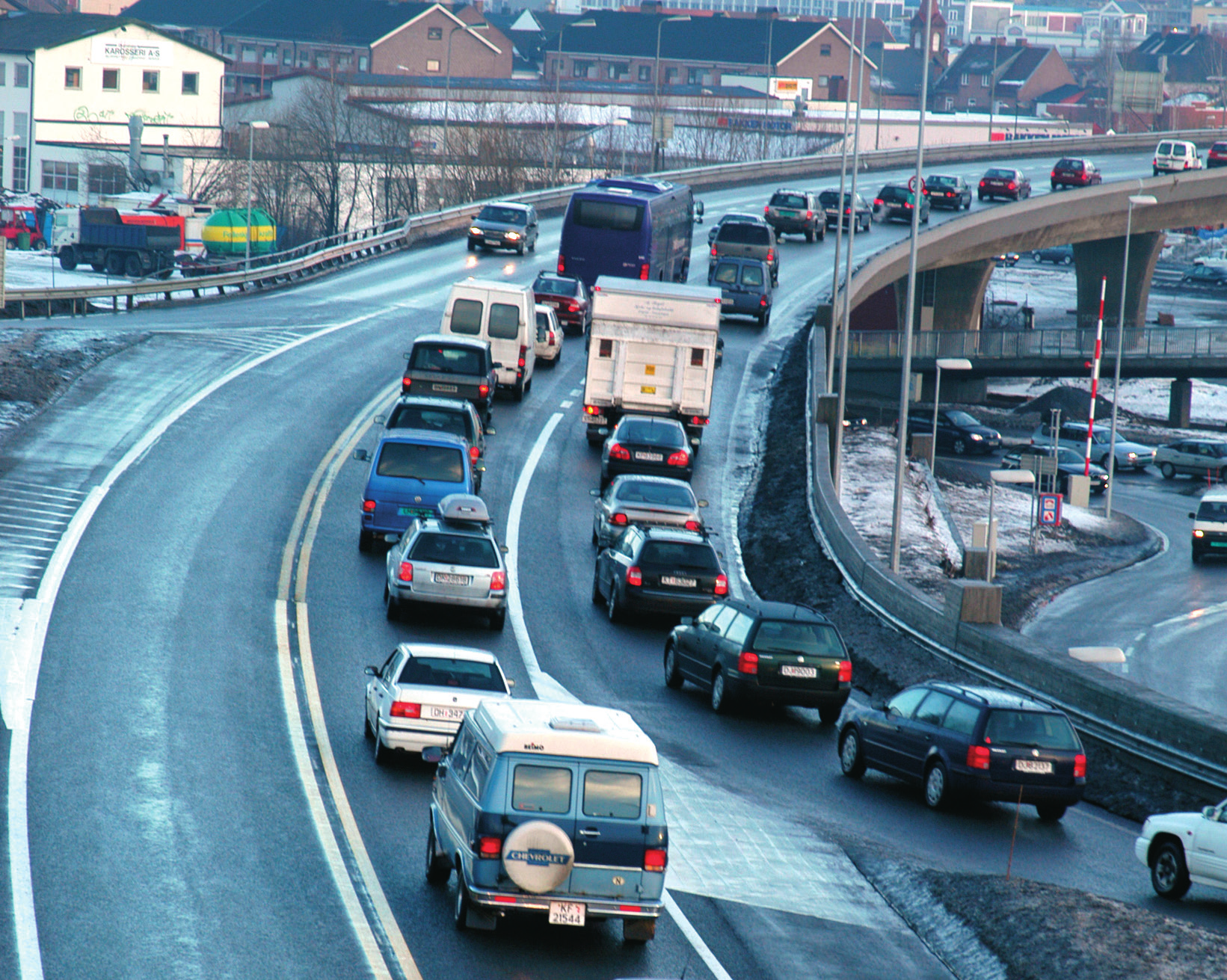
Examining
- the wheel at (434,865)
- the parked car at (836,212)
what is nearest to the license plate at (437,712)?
the wheel at (434,865)

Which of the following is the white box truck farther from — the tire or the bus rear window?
the tire

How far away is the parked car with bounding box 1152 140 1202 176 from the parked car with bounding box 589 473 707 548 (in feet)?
222

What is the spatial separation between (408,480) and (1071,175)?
66.8m

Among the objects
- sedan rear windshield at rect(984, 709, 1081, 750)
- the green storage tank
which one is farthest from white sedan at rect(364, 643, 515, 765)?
the green storage tank

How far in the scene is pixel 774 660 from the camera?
21391mm

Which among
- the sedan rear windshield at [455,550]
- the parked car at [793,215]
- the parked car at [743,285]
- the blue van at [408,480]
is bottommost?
the sedan rear windshield at [455,550]

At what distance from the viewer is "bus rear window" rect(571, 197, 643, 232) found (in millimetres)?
51500

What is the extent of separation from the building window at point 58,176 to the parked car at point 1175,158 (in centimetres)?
6592

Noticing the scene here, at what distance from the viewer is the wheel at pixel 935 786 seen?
18.4 metres

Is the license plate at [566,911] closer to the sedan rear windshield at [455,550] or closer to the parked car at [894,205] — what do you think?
the sedan rear windshield at [455,550]

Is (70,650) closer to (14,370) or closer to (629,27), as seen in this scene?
(14,370)

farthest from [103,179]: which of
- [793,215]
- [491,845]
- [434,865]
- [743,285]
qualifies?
[491,845]

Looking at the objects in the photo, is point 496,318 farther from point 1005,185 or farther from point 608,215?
point 1005,185

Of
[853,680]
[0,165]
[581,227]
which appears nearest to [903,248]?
[581,227]
